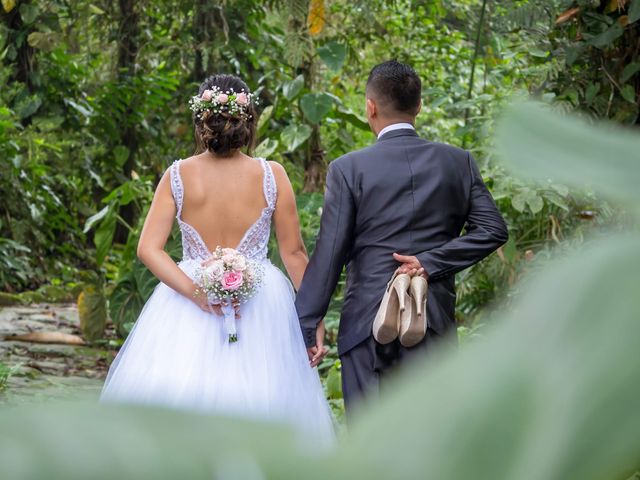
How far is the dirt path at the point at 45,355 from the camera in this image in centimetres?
591

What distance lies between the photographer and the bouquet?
12.4 feet

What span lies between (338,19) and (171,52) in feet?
8.57

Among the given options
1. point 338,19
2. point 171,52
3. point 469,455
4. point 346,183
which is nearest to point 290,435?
point 469,455

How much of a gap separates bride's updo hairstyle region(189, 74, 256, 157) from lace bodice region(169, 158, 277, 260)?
0.46 ft

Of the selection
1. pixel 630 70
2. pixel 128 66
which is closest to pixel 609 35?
pixel 630 70

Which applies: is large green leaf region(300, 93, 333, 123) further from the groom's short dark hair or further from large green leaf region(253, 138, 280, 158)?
the groom's short dark hair

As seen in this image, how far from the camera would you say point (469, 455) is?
0.20m

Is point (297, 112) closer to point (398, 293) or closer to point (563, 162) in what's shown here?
point (398, 293)

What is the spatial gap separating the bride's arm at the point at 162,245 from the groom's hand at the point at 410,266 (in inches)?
37.0

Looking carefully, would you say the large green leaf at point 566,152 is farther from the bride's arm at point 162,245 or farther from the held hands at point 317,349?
the bride's arm at point 162,245

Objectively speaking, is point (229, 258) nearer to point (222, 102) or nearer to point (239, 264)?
point (239, 264)

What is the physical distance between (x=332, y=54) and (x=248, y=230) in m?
3.06

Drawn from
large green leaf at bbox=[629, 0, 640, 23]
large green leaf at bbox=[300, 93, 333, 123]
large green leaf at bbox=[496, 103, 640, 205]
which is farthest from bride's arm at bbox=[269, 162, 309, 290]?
large green leaf at bbox=[496, 103, 640, 205]

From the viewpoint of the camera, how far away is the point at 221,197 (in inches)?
153
